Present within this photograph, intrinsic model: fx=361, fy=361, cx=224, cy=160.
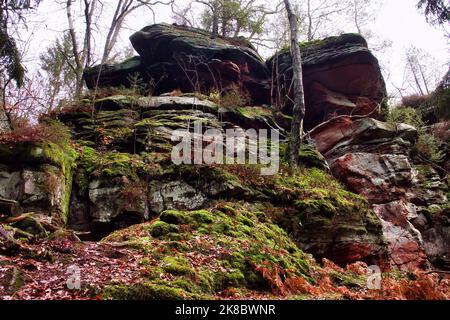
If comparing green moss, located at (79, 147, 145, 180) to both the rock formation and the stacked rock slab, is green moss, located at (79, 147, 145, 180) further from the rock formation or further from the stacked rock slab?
the stacked rock slab

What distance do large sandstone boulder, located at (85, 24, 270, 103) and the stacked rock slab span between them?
15.9 feet

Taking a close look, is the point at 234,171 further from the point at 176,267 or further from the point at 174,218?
the point at 176,267

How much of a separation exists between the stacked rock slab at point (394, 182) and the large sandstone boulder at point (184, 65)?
4.85 metres

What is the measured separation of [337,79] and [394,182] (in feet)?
21.2

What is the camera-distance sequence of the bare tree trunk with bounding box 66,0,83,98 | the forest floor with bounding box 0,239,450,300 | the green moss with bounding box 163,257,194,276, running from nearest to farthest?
the forest floor with bounding box 0,239,450,300 → the green moss with bounding box 163,257,194,276 → the bare tree trunk with bounding box 66,0,83,98

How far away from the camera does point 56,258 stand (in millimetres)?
5477

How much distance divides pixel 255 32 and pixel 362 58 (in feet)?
24.6

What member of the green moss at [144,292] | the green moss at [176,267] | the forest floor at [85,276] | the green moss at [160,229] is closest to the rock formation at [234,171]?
the green moss at [160,229]

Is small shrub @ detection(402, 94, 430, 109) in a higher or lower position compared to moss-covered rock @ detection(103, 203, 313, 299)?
higher

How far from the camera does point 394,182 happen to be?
1384 centimetres

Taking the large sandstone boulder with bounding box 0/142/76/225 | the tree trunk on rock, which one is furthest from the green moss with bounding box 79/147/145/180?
the tree trunk on rock

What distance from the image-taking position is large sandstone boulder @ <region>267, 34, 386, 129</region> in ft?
57.0

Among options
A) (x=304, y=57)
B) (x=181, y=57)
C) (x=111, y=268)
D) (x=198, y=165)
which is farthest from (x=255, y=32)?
(x=111, y=268)

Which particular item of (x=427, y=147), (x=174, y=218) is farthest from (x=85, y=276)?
(x=427, y=147)
